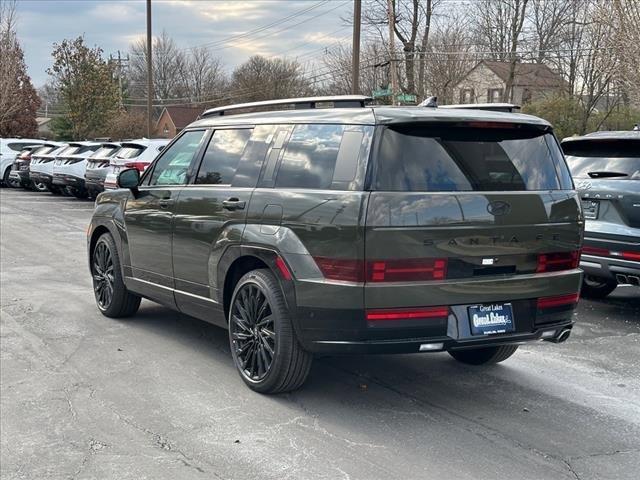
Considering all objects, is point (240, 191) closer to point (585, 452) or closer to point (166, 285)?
point (166, 285)

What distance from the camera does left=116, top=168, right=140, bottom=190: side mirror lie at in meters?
6.62

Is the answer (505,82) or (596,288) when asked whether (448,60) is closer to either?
(505,82)

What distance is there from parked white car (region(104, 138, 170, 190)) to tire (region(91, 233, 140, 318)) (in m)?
9.98

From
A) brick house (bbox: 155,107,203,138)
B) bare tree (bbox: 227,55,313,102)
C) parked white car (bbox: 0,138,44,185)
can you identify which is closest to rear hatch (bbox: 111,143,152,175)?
parked white car (bbox: 0,138,44,185)

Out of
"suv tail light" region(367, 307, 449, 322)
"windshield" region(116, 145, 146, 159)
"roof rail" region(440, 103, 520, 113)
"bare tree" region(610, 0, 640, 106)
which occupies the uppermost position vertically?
"bare tree" region(610, 0, 640, 106)

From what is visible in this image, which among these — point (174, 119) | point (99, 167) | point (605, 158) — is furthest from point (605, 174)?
point (174, 119)

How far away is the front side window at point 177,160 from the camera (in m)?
6.18

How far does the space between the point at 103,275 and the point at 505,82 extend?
38.2 metres

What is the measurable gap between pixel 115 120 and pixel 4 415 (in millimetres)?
42645

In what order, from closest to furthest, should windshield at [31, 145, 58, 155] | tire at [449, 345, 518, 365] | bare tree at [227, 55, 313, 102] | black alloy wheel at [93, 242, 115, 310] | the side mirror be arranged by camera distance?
tire at [449, 345, 518, 365], the side mirror, black alloy wheel at [93, 242, 115, 310], windshield at [31, 145, 58, 155], bare tree at [227, 55, 313, 102]

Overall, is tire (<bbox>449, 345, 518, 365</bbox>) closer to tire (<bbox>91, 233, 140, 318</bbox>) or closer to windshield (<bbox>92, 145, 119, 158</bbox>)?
tire (<bbox>91, 233, 140, 318</bbox>)

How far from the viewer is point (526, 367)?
5.92 meters

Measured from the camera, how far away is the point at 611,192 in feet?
24.5

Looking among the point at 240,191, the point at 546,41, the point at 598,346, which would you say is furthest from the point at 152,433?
the point at 546,41
